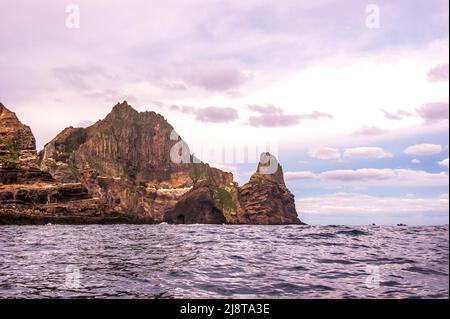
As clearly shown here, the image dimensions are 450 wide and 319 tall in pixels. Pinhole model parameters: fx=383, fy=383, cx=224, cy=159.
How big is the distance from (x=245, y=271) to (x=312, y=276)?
117 inches

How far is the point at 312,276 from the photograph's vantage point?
15430 millimetres

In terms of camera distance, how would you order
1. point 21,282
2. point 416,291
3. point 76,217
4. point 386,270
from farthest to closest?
1. point 76,217
2. point 386,270
3. point 21,282
4. point 416,291

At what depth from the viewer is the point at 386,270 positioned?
54.6 ft

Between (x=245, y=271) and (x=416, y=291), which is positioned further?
(x=245, y=271)
